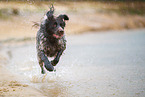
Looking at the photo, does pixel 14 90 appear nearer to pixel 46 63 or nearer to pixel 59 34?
pixel 46 63

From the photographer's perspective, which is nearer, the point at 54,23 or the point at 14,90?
the point at 14,90

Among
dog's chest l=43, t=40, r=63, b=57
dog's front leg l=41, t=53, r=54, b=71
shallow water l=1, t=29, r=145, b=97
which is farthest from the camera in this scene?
dog's chest l=43, t=40, r=63, b=57

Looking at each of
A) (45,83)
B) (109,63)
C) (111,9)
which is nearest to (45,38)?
(45,83)

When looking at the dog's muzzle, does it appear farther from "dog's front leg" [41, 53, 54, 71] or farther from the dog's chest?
"dog's front leg" [41, 53, 54, 71]

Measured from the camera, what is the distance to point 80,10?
107 feet

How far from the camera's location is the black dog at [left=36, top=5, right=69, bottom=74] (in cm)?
593

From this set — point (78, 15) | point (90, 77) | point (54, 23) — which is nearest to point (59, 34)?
point (54, 23)

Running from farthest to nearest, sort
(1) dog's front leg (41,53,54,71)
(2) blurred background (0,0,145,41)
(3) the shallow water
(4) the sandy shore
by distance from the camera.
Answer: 1. (2) blurred background (0,0,145,41)
2. (1) dog's front leg (41,53,54,71)
3. (3) the shallow water
4. (4) the sandy shore

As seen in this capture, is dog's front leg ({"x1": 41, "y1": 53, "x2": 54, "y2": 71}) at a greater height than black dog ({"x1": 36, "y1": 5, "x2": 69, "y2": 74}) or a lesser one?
lesser

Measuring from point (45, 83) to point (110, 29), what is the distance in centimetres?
2238

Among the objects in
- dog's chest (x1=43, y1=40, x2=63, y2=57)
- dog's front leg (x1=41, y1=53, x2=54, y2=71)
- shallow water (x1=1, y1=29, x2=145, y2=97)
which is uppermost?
dog's chest (x1=43, y1=40, x2=63, y2=57)

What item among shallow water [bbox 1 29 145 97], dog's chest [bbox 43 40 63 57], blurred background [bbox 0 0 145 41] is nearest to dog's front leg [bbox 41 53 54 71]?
dog's chest [bbox 43 40 63 57]

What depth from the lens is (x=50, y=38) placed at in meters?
6.11

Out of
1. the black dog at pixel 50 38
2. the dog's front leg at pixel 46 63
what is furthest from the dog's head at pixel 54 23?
the dog's front leg at pixel 46 63
